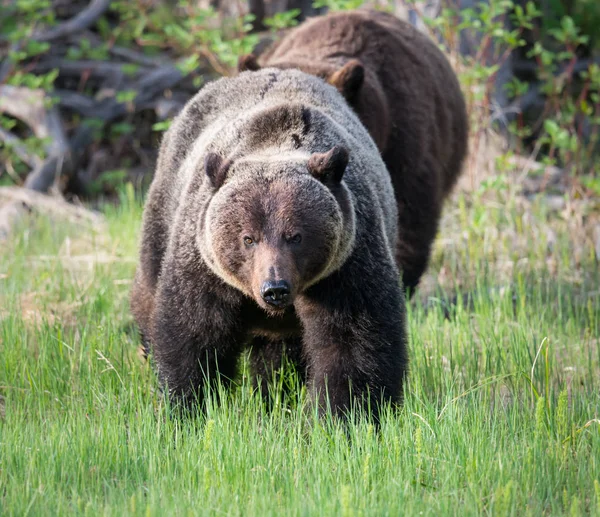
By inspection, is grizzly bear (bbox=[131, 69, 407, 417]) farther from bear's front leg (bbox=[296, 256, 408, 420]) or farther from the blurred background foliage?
the blurred background foliage

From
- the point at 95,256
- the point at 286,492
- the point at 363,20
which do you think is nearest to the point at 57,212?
the point at 95,256

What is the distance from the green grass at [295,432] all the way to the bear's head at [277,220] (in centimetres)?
68

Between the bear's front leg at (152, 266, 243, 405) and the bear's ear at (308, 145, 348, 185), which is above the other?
the bear's ear at (308, 145, 348, 185)

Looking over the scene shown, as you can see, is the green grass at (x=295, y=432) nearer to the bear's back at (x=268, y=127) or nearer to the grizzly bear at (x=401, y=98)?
the grizzly bear at (x=401, y=98)

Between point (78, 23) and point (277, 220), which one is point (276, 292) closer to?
point (277, 220)

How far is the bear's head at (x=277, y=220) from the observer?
4.42 metres

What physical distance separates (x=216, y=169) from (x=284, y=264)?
67cm

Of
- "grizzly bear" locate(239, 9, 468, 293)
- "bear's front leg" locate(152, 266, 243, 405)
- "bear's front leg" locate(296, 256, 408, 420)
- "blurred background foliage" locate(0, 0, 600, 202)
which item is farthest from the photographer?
"blurred background foliage" locate(0, 0, 600, 202)

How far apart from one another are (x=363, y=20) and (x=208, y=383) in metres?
4.02

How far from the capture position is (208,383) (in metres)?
4.80

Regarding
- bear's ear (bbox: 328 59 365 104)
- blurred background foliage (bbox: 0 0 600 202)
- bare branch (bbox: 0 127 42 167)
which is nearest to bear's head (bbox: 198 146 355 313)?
bear's ear (bbox: 328 59 365 104)

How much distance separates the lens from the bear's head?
4418 millimetres

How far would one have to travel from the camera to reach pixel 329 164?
4.55 m

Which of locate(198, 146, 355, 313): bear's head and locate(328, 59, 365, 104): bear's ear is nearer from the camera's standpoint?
locate(198, 146, 355, 313): bear's head
